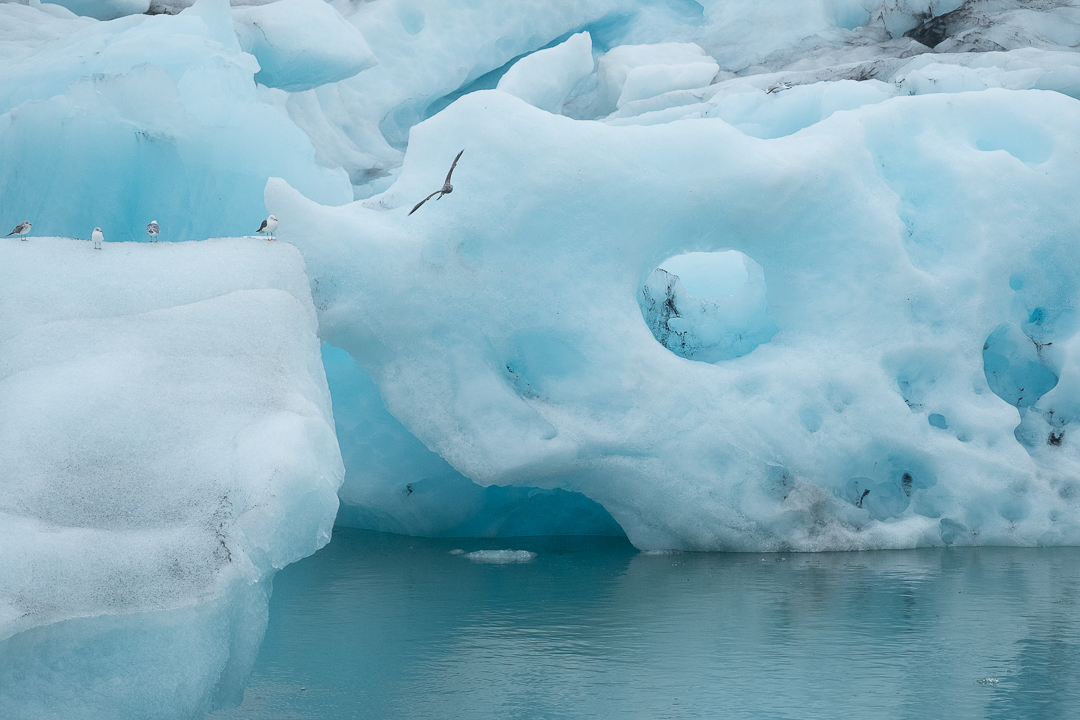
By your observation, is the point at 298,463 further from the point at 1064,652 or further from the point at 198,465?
the point at 1064,652

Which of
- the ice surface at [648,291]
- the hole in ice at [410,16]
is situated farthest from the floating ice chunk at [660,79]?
the ice surface at [648,291]

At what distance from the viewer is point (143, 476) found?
3.13 m

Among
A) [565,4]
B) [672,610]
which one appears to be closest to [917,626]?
[672,610]

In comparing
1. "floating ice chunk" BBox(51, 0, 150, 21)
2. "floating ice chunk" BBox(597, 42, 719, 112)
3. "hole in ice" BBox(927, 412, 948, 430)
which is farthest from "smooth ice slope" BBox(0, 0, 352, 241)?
"hole in ice" BBox(927, 412, 948, 430)

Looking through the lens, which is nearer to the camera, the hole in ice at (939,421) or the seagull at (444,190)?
the seagull at (444,190)

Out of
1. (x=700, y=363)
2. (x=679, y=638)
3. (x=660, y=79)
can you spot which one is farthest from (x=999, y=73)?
(x=679, y=638)

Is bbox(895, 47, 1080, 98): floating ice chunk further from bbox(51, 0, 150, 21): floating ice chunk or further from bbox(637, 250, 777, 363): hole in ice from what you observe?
bbox(51, 0, 150, 21): floating ice chunk

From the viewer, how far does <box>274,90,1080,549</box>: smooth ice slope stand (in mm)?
5430

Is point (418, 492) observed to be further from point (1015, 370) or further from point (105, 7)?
point (105, 7)

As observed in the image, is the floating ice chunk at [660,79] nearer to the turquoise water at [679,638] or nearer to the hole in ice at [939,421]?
the hole in ice at [939,421]

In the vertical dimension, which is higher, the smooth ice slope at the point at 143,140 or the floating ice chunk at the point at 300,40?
the floating ice chunk at the point at 300,40

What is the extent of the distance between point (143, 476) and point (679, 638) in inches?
→ 78.6

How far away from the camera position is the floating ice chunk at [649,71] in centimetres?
1048

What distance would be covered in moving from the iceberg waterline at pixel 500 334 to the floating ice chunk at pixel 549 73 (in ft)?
8.53
